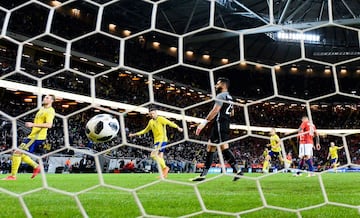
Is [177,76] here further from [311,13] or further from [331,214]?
[331,214]

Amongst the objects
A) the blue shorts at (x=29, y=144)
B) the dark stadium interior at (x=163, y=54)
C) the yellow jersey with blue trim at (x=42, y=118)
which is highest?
the dark stadium interior at (x=163, y=54)

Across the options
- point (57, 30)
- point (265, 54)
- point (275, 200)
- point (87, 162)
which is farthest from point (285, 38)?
point (275, 200)

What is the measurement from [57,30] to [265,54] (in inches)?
647

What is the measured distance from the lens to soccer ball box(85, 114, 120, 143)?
5684 mm

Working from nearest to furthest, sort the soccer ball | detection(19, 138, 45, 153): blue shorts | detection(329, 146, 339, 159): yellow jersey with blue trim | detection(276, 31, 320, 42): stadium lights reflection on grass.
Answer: the soccer ball
detection(19, 138, 45, 153): blue shorts
detection(329, 146, 339, 159): yellow jersey with blue trim
detection(276, 31, 320, 42): stadium lights reflection on grass

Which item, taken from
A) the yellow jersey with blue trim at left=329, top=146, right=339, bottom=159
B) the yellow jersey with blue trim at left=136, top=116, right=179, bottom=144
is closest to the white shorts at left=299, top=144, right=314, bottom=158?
the yellow jersey with blue trim at left=136, top=116, right=179, bottom=144

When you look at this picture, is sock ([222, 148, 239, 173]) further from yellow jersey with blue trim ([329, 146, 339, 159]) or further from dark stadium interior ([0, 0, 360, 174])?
yellow jersey with blue trim ([329, 146, 339, 159])

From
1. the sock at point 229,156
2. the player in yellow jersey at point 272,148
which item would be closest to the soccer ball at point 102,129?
the sock at point 229,156

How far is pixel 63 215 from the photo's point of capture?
2732 millimetres

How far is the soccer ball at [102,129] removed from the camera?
18.6ft

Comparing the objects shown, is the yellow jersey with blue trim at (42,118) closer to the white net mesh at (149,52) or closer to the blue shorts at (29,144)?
the blue shorts at (29,144)

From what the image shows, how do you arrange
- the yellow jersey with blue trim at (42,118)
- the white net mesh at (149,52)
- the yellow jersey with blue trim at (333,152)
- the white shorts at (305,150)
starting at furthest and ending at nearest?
the white net mesh at (149,52) → the yellow jersey with blue trim at (333,152) → the white shorts at (305,150) → the yellow jersey with blue trim at (42,118)

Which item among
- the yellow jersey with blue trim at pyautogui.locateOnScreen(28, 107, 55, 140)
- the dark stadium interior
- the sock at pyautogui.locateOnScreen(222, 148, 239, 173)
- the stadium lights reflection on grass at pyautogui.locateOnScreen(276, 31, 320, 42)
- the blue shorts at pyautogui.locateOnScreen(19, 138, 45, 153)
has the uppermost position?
the stadium lights reflection on grass at pyautogui.locateOnScreen(276, 31, 320, 42)

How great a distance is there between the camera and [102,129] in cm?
577
